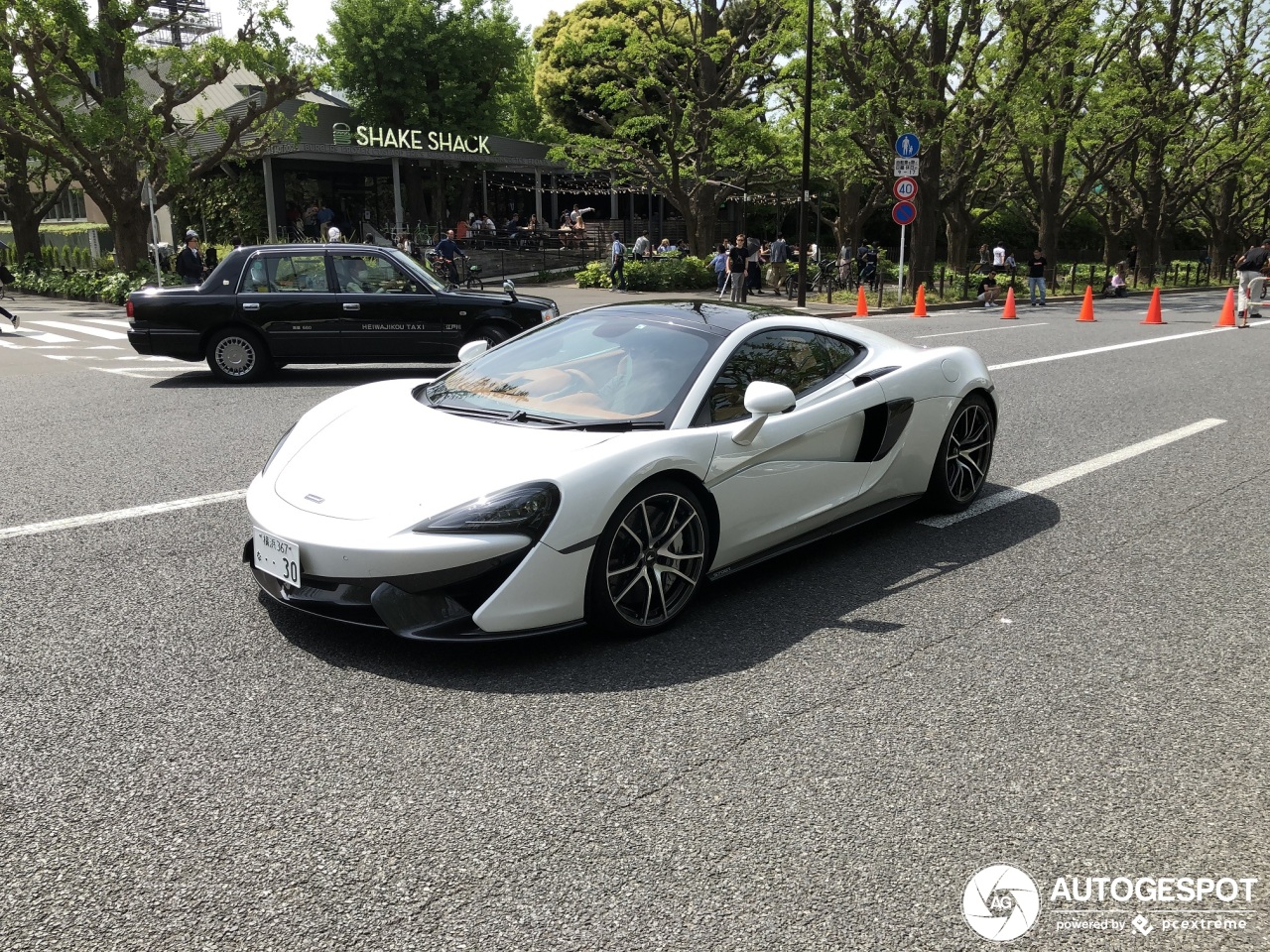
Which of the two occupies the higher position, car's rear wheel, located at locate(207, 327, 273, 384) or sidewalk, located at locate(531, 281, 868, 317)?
sidewalk, located at locate(531, 281, 868, 317)

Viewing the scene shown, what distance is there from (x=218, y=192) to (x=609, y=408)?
1569 inches

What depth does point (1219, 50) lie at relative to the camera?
37938mm

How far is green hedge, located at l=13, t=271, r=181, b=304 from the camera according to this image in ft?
86.8

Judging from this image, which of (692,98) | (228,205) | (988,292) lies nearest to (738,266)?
(988,292)

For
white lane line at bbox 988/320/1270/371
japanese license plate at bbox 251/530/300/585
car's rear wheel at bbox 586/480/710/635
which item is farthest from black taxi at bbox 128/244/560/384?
japanese license plate at bbox 251/530/300/585

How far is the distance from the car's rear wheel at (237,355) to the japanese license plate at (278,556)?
8.07m

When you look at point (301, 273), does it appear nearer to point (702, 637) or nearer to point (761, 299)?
point (702, 637)

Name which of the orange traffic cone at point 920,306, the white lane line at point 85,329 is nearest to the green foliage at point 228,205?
the white lane line at point 85,329

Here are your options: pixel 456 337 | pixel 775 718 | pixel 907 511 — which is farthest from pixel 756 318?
pixel 456 337

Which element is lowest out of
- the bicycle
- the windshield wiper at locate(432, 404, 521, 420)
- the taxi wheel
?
the windshield wiper at locate(432, 404, 521, 420)

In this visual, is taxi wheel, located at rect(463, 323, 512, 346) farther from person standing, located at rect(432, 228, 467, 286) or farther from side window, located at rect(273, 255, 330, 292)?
person standing, located at rect(432, 228, 467, 286)

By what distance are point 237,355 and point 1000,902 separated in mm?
10705

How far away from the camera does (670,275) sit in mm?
29734

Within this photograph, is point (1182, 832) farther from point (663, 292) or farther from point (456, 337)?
point (663, 292)
